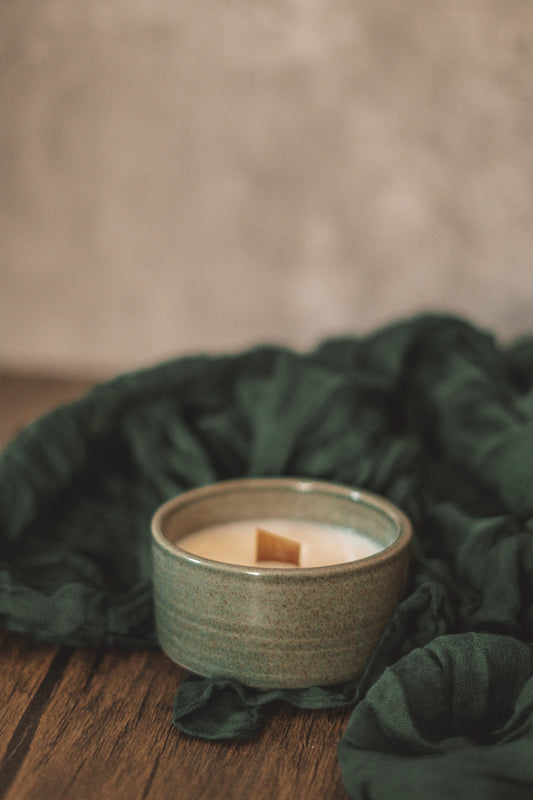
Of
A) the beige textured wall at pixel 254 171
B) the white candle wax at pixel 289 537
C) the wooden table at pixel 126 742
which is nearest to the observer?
the wooden table at pixel 126 742

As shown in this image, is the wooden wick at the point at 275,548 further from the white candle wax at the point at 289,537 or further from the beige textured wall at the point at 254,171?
the beige textured wall at the point at 254,171

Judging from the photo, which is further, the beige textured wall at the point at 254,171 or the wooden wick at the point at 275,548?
the beige textured wall at the point at 254,171

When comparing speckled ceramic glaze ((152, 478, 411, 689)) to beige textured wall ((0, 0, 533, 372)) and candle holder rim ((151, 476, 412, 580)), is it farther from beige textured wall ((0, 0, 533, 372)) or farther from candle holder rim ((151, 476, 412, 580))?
beige textured wall ((0, 0, 533, 372))

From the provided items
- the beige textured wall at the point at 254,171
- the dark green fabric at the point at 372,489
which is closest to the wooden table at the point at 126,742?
the dark green fabric at the point at 372,489

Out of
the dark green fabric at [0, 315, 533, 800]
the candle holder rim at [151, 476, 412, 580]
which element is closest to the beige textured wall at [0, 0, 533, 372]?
the dark green fabric at [0, 315, 533, 800]

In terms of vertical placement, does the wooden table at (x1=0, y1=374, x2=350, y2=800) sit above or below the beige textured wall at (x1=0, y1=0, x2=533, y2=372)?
below

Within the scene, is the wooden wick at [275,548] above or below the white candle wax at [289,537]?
above

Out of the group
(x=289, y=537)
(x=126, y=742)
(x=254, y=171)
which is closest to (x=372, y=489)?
(x=289, y=537)
